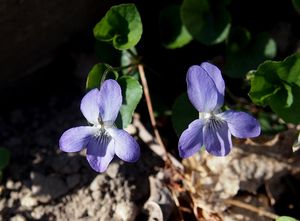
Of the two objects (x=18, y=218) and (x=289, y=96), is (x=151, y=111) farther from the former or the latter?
(x=18, y=218)

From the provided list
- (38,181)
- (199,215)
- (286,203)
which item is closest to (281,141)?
(286,203)

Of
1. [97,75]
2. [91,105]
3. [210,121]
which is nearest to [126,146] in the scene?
[91,105]

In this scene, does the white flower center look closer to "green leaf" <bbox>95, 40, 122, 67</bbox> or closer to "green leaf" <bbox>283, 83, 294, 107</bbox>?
"green leaf" <bbox>283, 83, 294, 107</bbox>

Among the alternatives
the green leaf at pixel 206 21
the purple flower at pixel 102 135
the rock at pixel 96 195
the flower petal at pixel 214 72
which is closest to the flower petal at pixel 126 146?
the purple flower at pixel 102 135

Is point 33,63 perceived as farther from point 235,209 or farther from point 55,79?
point 235,209

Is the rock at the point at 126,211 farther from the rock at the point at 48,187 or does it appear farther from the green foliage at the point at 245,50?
the green foliage at the point at 245,50

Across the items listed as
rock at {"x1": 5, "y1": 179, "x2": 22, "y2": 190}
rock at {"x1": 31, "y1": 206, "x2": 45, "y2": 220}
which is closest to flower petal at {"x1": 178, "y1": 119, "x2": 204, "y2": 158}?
rock at {"x1": 31, "y1": 206, "x2": 45, "y2": 220}
